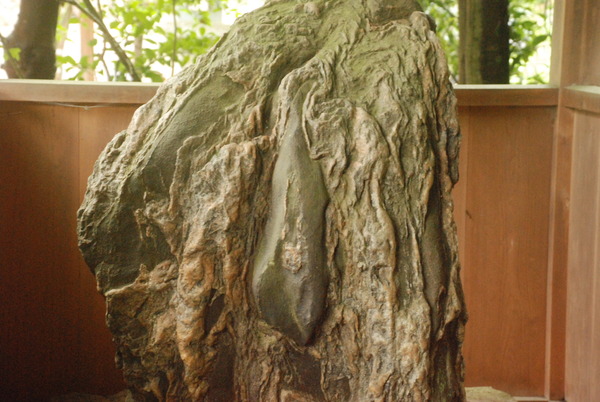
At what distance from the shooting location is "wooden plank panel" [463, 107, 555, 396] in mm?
3197

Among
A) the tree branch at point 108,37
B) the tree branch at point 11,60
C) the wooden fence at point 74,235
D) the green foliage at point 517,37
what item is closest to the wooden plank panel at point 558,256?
the wooden fence at point 74,235

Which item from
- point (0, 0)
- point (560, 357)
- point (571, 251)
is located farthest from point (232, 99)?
point (0, 0)

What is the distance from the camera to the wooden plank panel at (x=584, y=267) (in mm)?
2971

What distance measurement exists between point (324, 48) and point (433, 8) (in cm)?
277

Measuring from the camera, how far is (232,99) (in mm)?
2039

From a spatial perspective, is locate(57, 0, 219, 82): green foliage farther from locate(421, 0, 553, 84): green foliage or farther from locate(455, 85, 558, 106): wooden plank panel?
locate(455, 85, 558, 106): wooden plank panel

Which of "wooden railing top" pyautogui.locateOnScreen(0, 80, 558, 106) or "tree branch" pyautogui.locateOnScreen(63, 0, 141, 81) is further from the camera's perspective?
"tree branch" pyautogui.locateOnScreen(63, 0, 141, 81)

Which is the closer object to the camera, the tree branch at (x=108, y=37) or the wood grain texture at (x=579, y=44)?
the wood grain texture at (x=579, y=44)

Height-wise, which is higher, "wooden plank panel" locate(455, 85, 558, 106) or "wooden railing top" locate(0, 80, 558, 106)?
"wooden railing top" locate(0, 80, 558, 106)

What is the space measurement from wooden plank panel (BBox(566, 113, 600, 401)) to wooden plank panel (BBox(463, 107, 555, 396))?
0.40ft

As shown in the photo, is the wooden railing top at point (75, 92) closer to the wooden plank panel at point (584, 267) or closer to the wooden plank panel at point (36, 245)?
the wooden plank panel at point (36, 245)

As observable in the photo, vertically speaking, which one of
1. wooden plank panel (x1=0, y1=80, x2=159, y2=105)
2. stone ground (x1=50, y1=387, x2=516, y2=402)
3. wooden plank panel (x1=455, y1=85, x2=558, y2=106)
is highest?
wooden plank panel (x1=0, y1=80, x2=159, y2=105)

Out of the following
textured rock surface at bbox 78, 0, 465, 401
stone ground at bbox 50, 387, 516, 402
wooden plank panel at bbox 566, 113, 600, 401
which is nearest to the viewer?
textured rock surface at bbox 78, 0, 465, 401

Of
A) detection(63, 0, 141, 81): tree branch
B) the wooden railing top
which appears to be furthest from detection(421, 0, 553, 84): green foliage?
the wooden railing top
